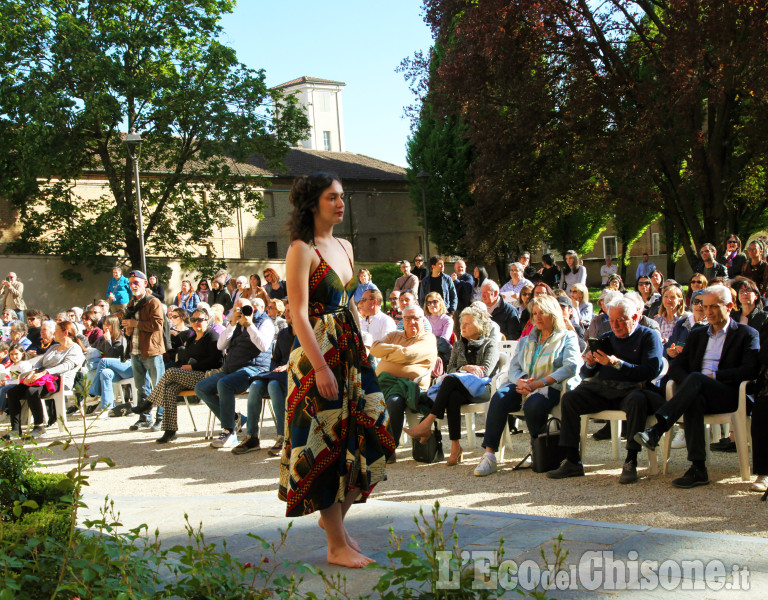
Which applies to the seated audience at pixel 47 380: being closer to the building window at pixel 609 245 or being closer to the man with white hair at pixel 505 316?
the man with white hair at pixel 505 316

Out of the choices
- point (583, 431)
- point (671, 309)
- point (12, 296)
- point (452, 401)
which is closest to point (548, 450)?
point (583, 431)

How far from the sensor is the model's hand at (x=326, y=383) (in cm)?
407

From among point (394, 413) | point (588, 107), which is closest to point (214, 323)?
point (394, 413)

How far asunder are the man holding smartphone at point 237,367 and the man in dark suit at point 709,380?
468 cm

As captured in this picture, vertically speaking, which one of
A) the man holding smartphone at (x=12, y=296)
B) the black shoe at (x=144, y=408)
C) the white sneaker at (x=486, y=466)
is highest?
the man holding smartphone at (x=12, y=296)

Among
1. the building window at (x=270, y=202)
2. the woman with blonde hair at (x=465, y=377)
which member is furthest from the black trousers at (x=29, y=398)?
the building window at (x=270, y=202)

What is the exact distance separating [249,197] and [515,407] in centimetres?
2688

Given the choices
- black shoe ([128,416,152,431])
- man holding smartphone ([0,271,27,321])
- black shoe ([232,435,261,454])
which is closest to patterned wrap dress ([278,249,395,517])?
black shoe ([232,435,261,454])

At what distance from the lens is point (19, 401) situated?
11797 mm

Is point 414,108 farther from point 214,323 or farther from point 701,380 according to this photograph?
point 701,380

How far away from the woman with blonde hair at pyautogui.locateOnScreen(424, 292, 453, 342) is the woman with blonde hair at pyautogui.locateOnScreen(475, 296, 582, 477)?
242 centimetres

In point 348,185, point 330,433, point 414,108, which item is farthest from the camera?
point 348,185

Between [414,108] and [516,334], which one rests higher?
[414,108]

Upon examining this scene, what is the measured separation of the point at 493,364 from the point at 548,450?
4.83 feet
